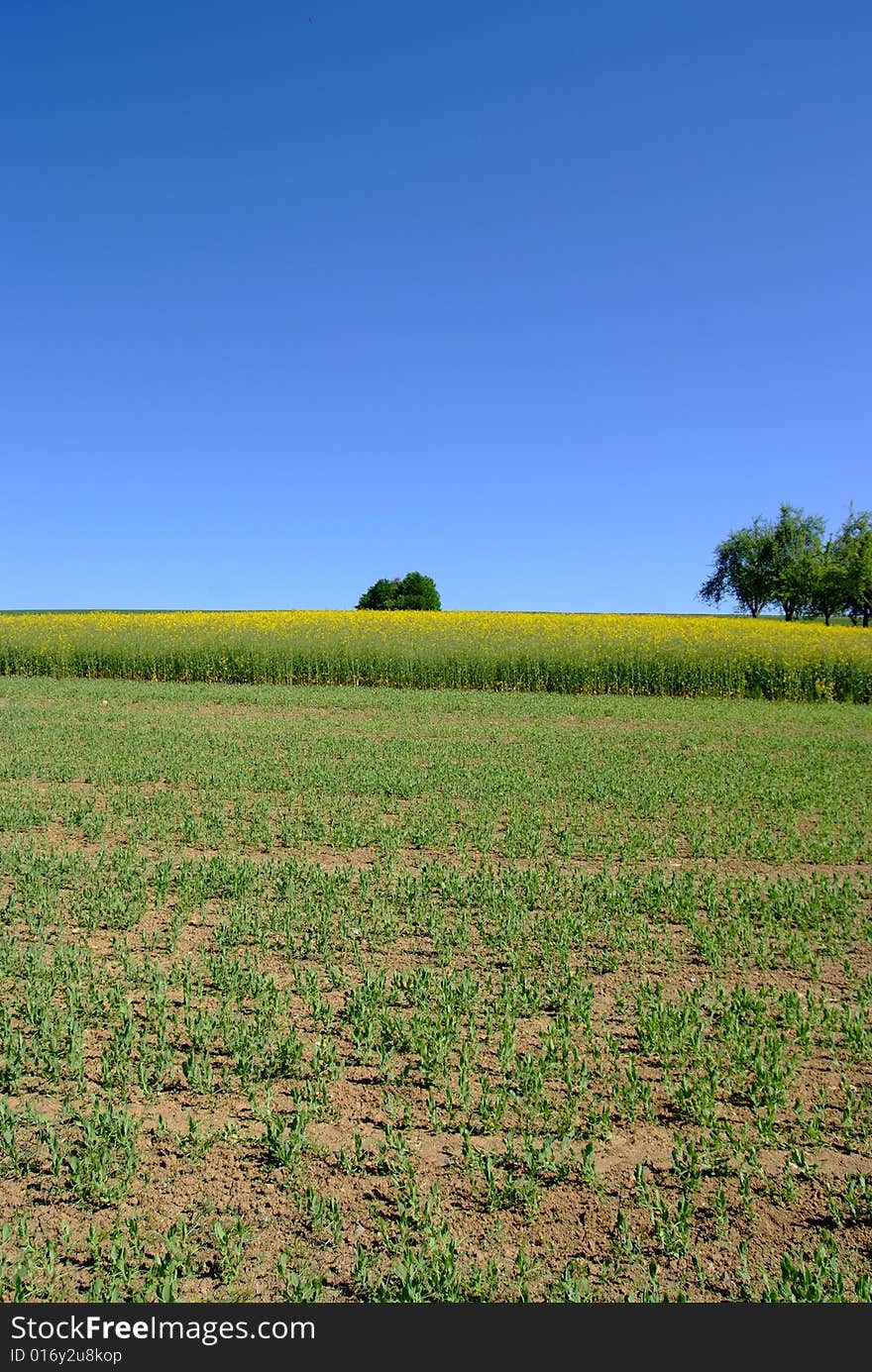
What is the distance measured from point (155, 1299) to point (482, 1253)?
1.08m

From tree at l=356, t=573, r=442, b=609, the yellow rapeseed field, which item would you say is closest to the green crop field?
the yellow rapeseed field

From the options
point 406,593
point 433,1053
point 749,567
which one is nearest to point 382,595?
point 406,593

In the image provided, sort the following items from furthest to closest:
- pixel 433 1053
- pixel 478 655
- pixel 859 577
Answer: pixel 859 577
pixel 478 655
pixel 433 1053

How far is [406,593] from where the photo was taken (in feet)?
203

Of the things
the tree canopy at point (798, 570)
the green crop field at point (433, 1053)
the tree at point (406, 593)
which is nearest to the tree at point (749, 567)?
the tree canopy at point (798, 570)

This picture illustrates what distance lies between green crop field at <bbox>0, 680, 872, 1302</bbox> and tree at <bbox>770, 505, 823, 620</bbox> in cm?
6094

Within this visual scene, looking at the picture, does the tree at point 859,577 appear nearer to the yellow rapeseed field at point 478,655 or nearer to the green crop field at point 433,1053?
the yellow rapeseed field at point 478,655

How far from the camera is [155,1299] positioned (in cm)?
277

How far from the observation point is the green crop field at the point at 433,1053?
119 inches

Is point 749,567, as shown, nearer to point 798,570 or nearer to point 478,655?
point 798,570

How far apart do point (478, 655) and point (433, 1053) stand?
21350 millimetres

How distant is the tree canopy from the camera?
2320 inches

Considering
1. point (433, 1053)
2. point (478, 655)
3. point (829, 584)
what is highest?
point (829, 584)

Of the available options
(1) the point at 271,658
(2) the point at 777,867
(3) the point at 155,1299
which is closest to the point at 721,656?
(1) the point at 271,658
